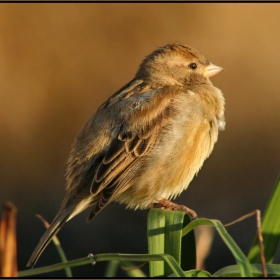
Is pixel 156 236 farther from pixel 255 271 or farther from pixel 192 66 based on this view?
pixel 192 66

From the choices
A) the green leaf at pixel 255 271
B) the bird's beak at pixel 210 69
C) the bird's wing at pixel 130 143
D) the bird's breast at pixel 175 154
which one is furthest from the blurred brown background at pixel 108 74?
the green leaf at pixel 255 271

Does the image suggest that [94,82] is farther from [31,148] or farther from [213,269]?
[213,269]

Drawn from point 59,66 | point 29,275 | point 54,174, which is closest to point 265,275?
point 29,275

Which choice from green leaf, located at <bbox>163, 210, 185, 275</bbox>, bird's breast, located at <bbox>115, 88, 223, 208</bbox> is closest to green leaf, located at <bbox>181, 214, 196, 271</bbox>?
green leaf, located at <bbox>163, 210, 185, 275</bbox>

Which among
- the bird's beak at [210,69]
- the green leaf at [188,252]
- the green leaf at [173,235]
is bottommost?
the green leaf at [188,252]

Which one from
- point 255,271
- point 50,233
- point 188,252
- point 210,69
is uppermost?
point 210,69

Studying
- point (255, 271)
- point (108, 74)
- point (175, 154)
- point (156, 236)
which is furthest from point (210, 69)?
point (108, 74)

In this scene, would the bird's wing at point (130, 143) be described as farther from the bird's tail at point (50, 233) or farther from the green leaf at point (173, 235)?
the green leaf at point (173, 235)
